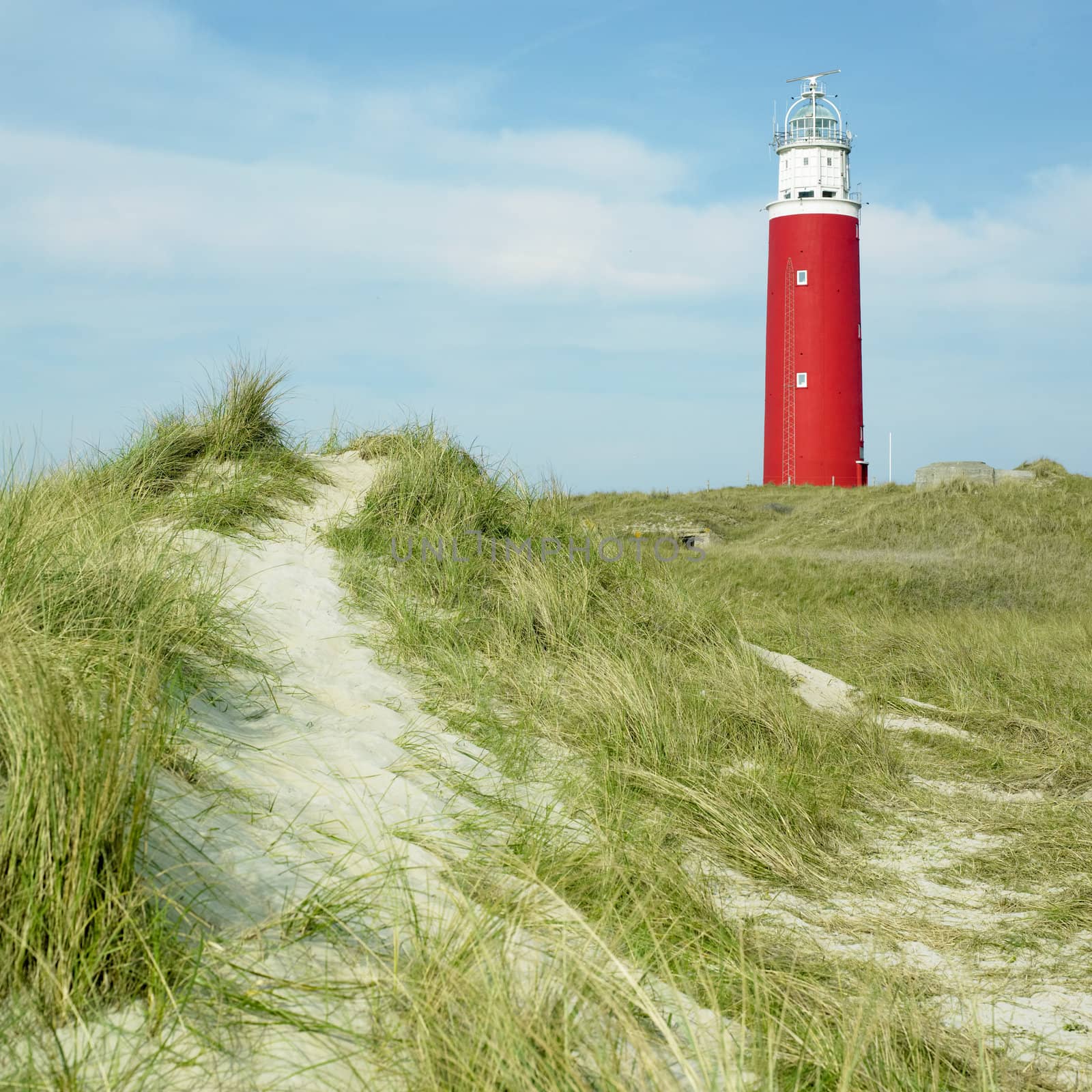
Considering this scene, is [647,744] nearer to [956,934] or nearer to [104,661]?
[956,934]

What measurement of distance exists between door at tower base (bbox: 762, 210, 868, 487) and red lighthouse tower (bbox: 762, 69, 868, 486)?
0.07 ft

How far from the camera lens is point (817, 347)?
86.6 ft

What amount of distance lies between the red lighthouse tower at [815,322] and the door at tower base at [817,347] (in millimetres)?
22

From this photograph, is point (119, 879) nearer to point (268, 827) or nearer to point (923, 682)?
point (268, 827)

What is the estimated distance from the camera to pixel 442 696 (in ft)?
16.1

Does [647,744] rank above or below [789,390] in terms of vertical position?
below

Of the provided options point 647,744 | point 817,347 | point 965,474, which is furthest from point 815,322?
point 647,744

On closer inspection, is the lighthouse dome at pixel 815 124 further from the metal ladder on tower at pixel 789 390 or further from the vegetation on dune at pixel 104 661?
the vegetation on dune at pixel 104 661

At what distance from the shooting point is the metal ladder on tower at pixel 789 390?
2662 cm

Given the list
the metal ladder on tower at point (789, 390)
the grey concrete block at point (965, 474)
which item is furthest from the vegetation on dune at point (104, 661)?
the metal ladder on tower at point (789, 390)

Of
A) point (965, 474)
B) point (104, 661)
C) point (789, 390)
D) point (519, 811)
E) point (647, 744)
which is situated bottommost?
point (519, 811)

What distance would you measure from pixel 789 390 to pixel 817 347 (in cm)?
133

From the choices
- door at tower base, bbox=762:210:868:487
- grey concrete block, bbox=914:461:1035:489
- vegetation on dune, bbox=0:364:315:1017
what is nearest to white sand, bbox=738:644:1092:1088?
vegetation on dune, bbox=0:364:315:1017

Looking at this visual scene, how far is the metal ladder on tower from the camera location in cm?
2662
